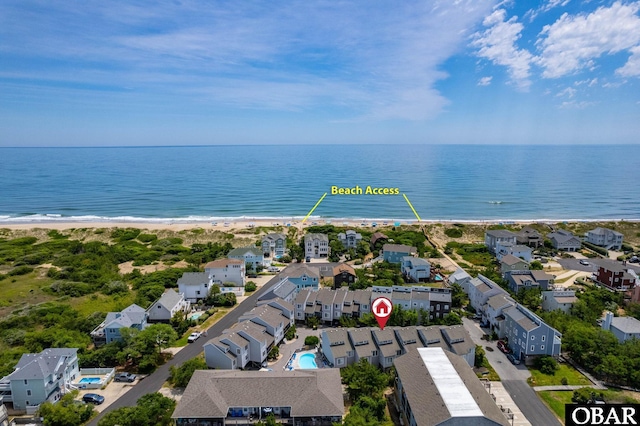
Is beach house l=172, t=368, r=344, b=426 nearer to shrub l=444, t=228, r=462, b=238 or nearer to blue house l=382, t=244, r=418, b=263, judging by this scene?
blue house l=382, t=244, r=418, b=263

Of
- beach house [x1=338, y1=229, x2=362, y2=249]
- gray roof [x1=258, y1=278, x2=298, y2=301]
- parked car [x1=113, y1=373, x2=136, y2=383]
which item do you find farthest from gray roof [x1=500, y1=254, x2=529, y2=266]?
parked car [x1=113, y1=373, x2=136, y2=383]

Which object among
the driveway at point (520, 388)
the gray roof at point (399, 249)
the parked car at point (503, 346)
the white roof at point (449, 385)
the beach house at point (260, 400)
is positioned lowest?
the driveway at point (520, 388)

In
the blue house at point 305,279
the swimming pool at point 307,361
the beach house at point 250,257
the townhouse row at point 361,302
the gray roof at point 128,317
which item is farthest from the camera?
the beach house at point 250,257

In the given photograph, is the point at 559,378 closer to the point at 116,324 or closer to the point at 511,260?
the point at 511,260

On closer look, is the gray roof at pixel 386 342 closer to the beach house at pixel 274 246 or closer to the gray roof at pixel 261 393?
the gray roof at pixel 261 393

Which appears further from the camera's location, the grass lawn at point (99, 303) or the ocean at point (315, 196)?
the ocean at point (315, 196)

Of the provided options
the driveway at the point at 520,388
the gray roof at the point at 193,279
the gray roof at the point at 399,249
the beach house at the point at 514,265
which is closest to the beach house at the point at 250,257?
the gray roof at the point at 193,279

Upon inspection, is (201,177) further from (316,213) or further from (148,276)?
(148,276)
